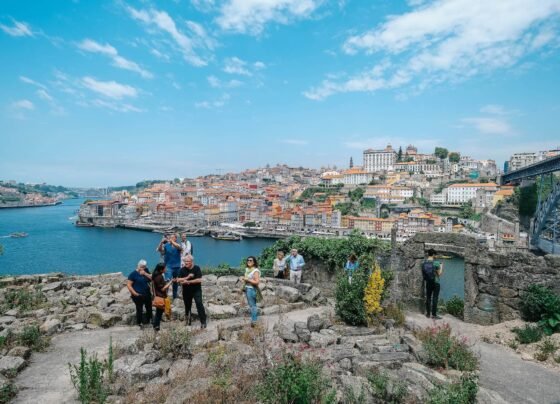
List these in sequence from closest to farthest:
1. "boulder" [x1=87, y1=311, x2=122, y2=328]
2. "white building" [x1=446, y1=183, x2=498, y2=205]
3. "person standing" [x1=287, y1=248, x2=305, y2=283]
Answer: "boulder" [x1=87, y1=311, x2=122, y2=328], "person standing" [x1=287, y1=248, x2=305, y2=283], "white building" [x1=446, y1=183, x2=498, y2=205]

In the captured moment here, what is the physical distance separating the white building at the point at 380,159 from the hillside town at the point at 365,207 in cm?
546

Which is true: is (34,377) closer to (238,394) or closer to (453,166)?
(238,394)

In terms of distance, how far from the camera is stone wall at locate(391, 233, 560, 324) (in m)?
7.70

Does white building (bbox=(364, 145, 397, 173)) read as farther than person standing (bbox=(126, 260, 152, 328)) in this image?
Yes

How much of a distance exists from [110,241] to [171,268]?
77.1 metres

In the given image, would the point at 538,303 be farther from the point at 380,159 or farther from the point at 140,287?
the point at 380,159

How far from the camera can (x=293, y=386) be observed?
409cm

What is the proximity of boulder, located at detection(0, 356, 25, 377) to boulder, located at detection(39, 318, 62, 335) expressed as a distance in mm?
1401

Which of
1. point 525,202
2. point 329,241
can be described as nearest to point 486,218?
point 525,202

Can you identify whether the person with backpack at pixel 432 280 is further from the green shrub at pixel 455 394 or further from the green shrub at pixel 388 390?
the green shrub at pixel 388 390

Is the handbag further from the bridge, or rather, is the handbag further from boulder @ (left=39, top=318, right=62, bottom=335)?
the bridge

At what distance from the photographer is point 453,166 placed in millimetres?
151750

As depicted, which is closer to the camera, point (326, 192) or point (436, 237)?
point (436, 237)

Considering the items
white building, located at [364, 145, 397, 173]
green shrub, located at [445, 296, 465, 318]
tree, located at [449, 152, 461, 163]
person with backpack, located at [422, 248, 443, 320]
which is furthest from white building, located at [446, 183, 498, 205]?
person with backpack, located at [422, 248, 443, 320]
